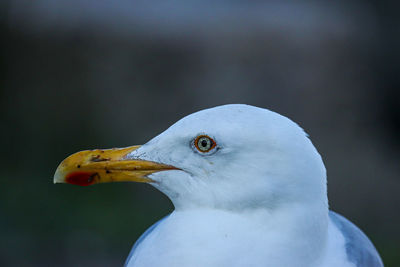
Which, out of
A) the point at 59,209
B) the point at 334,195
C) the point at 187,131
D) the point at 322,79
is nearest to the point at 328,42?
the point at 322,79

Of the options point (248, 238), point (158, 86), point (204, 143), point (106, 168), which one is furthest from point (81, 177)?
point (158, 86)

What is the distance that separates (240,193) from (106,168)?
33 cm

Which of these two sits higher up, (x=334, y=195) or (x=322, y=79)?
(x=322, y=79)

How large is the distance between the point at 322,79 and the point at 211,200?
291cm

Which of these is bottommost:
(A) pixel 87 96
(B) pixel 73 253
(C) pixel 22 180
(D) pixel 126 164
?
(B) pixel 73 253

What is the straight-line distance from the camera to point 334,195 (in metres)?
3.84

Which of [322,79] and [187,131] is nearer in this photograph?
[187,131]

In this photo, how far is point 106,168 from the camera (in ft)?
3.89

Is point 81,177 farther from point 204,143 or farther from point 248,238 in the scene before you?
point 248,238

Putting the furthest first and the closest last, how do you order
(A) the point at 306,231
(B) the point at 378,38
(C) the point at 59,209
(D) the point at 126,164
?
(B) the point at 378,38
(C) the point at 59,209
(D) the point at 126,164
(A) the point at 306,231

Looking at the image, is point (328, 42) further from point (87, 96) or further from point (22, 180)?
point (22, 180)

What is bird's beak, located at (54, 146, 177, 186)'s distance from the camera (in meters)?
1.18

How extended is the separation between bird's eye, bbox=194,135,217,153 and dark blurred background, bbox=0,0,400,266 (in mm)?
2551

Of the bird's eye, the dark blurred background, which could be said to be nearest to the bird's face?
the bird's eye
